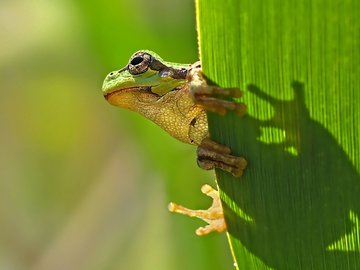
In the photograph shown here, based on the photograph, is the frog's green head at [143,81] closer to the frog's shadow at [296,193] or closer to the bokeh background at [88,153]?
the frog's shadow at [296,193]

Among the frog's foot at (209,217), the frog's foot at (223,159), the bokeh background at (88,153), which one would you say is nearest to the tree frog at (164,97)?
the frog's foot at (209,217)

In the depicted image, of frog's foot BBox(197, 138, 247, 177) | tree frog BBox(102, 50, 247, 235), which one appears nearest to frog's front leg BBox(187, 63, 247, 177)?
frog's foot BBox(197, 138, 247, 177)

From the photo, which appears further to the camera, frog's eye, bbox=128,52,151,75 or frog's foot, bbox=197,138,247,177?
frog's eye, bbox=128,52,151,75

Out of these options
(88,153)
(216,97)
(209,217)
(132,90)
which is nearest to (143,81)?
(132,90)

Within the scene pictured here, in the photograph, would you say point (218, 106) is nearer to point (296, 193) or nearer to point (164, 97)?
point (296, 193)

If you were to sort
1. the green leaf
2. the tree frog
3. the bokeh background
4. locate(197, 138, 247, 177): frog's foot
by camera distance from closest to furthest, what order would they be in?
the green leaf, locate(197, 138, 247, 177): frog's foot, the tree frog, the bokeh background

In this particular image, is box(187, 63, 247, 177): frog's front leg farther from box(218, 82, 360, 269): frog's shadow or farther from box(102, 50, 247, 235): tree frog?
box(102, 50, 247, 235): tree frog

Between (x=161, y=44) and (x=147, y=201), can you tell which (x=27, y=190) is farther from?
(x=161, y=44)

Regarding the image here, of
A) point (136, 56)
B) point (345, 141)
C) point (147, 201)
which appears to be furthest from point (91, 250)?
point (345, 141)
